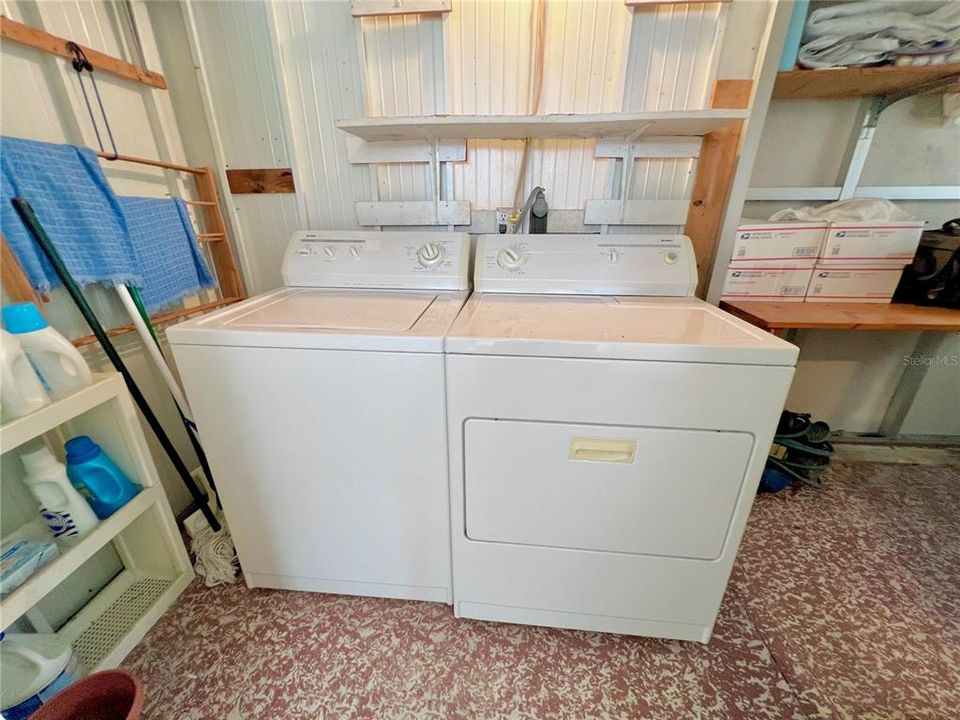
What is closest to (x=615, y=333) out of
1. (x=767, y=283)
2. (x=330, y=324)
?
(x=330, y=324)

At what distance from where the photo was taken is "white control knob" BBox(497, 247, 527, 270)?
4.88 feet

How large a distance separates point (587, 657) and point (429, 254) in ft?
4.96

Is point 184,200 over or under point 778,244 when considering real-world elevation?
over

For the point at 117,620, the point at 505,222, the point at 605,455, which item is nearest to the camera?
the point at 605,455

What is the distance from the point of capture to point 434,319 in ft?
3.69

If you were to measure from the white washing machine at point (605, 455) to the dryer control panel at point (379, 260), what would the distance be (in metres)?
0.33

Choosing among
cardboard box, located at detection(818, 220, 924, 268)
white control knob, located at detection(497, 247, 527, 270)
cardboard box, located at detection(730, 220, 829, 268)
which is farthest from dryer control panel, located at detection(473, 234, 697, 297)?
cardboard box, located at detection(818, 220, 924, 268)

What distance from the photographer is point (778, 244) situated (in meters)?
1.56

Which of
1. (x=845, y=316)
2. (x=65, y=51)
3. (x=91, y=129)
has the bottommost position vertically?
(x=845, y=316)

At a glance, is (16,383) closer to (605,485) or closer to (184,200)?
(184,200)

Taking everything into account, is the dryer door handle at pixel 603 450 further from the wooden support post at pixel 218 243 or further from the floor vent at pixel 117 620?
the wooden support post at pixel 218 243

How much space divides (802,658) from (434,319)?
155 centimetres

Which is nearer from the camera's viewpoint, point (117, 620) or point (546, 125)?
point (117, 620)

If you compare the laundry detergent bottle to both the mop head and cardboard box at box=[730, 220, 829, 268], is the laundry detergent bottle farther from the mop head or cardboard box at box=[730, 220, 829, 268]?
cardboard box at box=[730, 220, 829, 268]
